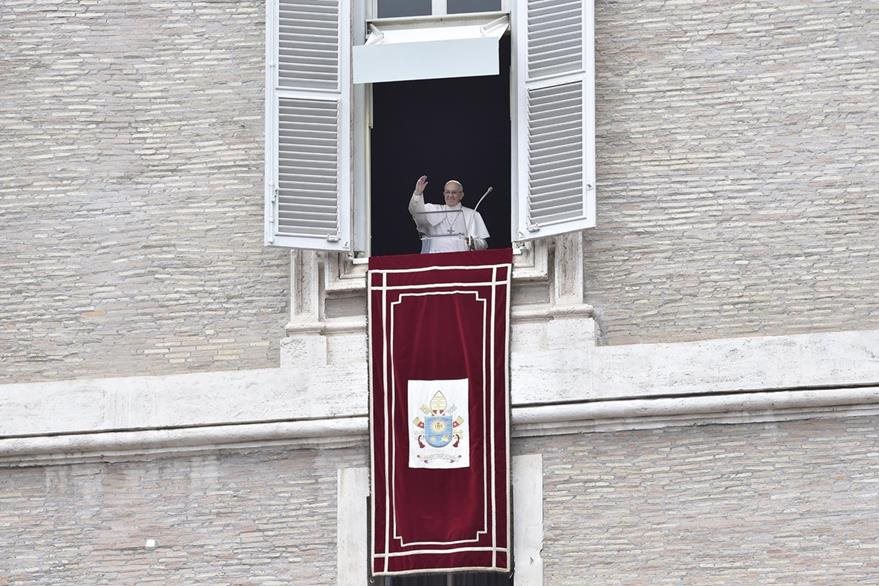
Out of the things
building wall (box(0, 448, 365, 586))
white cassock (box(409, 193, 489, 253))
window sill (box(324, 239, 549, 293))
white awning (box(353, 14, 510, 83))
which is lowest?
building wall (box(0, 448, 365, 586))

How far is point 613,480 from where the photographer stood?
65.2ft

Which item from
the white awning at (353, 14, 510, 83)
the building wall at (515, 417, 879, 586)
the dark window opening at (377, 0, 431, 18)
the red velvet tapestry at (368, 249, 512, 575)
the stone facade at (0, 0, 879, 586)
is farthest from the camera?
the dark window opening at (377, 0, 431, 18)

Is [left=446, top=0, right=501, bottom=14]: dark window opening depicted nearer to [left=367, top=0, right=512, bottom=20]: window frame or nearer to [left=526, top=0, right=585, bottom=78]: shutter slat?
[left=367, top=0, right=512, bottom=20]: window frame

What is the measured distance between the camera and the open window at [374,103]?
20453mm

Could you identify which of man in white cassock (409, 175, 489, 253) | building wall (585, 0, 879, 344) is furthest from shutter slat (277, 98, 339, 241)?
building wall (585, 0, 879, 344)

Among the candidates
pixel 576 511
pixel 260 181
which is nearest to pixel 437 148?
pixel 260 181

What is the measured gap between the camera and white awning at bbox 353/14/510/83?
20.6 meters

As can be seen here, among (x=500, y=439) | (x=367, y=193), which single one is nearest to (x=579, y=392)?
(x=500, y=439)

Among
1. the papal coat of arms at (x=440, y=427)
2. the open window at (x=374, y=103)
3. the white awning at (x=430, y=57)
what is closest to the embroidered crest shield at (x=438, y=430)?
the papal coat of arms at (x=440, y=427)

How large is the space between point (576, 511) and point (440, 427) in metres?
1.03

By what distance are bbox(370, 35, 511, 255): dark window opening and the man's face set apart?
51cm

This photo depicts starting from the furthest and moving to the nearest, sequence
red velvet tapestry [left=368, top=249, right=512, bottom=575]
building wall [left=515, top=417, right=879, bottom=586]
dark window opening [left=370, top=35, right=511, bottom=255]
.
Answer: dark window opening [left=370, top=35, right=511, bottom=255], red velvet tapestry [left=368, top=249, right=512, bottom=575], building wall [left=515, top=417, right=879, bottom=586]

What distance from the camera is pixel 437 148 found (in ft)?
73.8

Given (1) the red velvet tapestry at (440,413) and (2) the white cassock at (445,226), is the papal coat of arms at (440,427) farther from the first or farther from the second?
(2) the white cassock at (445,226)
